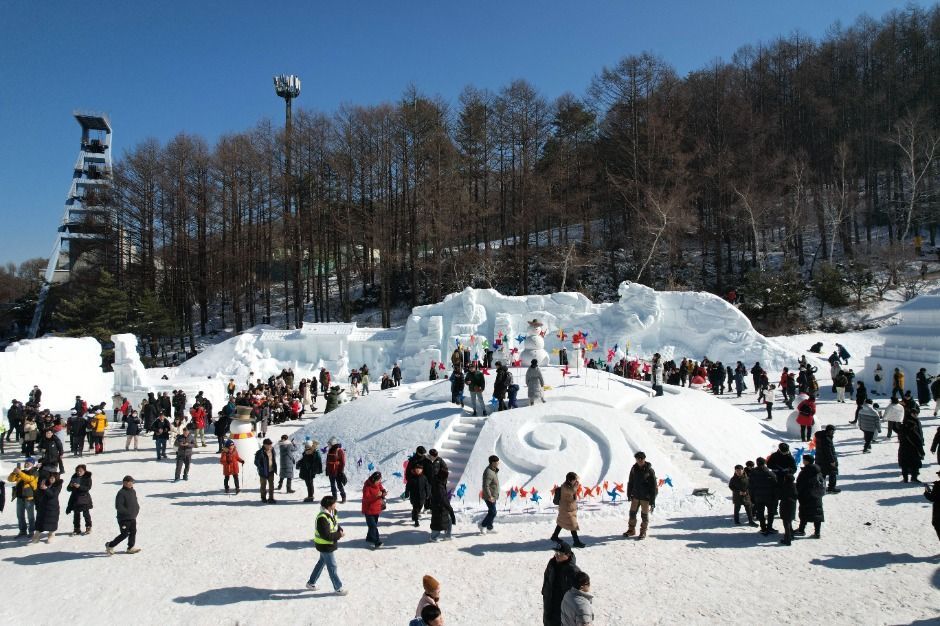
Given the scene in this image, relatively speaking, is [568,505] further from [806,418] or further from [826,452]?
[806,418]

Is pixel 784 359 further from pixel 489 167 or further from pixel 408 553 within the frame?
pixel 489 167

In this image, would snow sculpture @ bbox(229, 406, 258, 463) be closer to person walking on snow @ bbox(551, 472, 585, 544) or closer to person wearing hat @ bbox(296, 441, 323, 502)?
person wearing hat @ bbox(296, 441, 323, 502)

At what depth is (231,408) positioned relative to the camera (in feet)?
52.6

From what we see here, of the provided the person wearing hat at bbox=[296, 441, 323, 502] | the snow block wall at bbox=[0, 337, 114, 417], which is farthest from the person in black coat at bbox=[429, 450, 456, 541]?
the snow block wall at bbox=[0, 337, 114, 417]

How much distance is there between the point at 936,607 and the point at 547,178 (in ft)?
109

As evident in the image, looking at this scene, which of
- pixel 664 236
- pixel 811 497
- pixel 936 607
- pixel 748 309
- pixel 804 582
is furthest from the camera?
pixel 664 236

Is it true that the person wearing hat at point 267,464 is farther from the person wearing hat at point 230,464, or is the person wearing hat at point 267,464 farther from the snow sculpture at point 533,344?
the snow sculpture at point 533,344

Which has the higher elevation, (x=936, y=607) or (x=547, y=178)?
(x=547, y=178)

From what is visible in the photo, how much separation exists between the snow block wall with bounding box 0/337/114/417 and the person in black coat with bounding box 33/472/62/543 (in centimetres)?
1436

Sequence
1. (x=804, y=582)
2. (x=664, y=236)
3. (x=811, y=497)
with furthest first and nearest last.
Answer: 1. (x=664, y=236)
2. (x=811, y=497)
3. (x=804, y=582)

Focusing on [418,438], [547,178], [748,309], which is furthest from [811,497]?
[547,178]

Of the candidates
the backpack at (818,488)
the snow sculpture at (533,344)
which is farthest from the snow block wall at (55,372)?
the backpack at (818,488)

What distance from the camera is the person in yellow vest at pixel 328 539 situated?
7109 mm

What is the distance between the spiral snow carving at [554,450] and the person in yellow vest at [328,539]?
459cm
